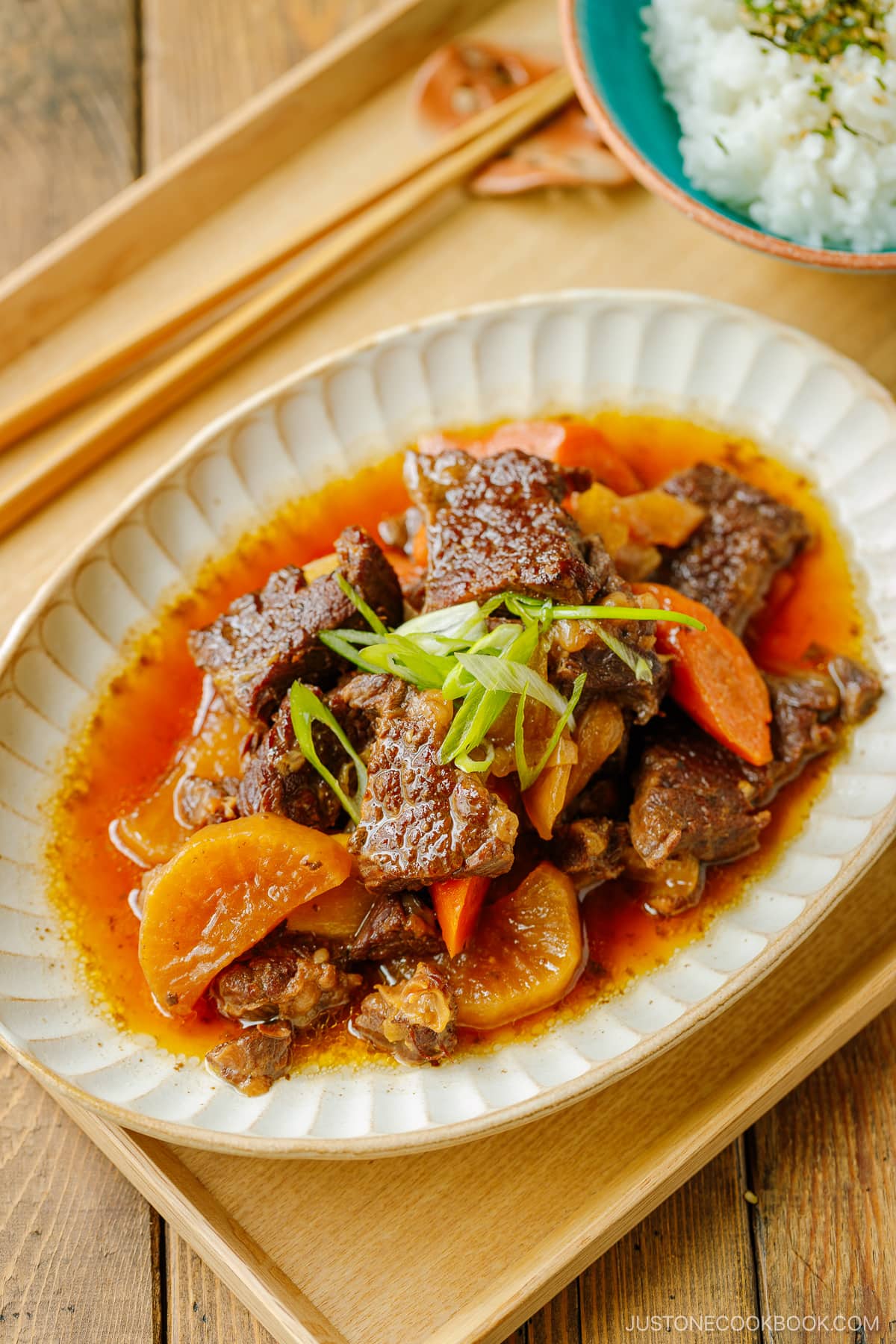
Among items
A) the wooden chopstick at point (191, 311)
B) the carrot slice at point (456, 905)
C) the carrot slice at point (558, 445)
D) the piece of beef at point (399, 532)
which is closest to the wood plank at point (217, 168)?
the wooden chopstick at point (191, 311)

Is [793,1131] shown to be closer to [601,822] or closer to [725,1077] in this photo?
[725,1077]

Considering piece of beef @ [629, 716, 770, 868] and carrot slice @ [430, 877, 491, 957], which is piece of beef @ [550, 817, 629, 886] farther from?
carrot slice @ [430, 877, 491, 957]

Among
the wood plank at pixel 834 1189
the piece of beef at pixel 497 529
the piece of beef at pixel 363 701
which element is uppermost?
the piece of beef at pixel 497 529

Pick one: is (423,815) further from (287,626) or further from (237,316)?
(237,316)

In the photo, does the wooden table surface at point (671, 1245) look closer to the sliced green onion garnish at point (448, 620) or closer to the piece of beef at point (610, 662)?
the piece of beef at point (610, 662)

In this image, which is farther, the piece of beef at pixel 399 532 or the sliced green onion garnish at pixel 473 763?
the piece of beef at pixel 399 532

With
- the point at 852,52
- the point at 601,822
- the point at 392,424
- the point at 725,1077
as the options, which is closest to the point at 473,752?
the point at 601,822
